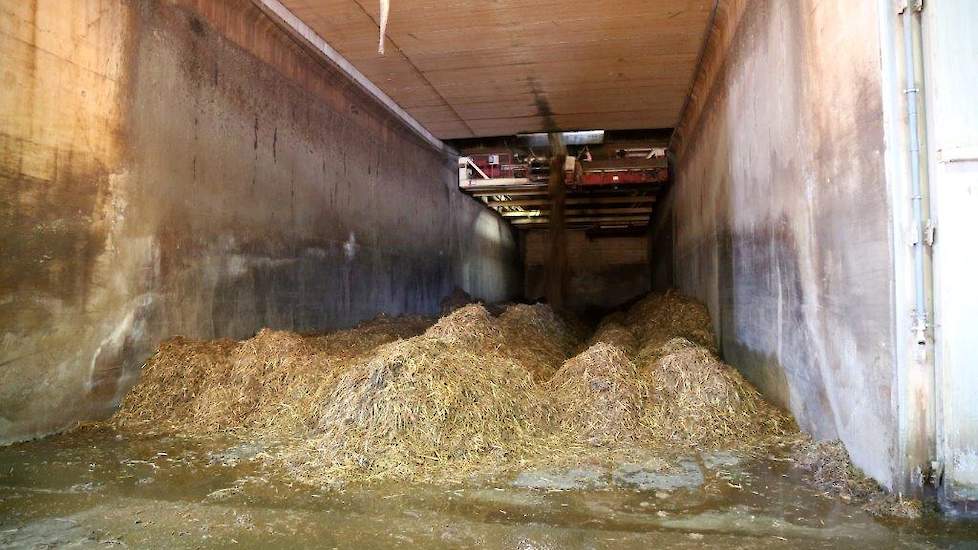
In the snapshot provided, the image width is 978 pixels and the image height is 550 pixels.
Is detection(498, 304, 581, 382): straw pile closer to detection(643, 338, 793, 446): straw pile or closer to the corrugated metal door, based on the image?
detection(643, 338, 793, 446): straw pile

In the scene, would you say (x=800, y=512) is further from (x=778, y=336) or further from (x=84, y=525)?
(x=84, y=525)

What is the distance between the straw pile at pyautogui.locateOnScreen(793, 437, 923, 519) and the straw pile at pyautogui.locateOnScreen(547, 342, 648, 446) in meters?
1.20

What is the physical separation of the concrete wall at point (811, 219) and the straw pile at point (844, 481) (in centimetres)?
9

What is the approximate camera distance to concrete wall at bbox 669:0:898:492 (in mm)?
3162

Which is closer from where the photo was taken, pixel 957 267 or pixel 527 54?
pixel 957 267

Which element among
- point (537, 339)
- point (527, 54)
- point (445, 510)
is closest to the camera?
point (445, 510)

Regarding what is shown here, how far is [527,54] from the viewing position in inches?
317

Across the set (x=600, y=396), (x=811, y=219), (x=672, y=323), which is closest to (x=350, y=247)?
(x=672, y=323)

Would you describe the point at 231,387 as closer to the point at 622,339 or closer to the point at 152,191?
the point at 152,191

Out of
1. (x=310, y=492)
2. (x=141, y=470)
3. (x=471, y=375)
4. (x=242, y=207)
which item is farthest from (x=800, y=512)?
(x=242, y=207)

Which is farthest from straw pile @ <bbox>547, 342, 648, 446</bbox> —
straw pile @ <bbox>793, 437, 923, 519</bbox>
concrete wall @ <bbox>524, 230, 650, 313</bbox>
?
concrete wall @ <bbox>524, 230, 650, 313</bbox>

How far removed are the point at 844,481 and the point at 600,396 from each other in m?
1.83

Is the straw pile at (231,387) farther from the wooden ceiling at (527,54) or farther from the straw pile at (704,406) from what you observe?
the wooden ceiling at (527,54)

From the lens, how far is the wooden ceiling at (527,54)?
686 cm
